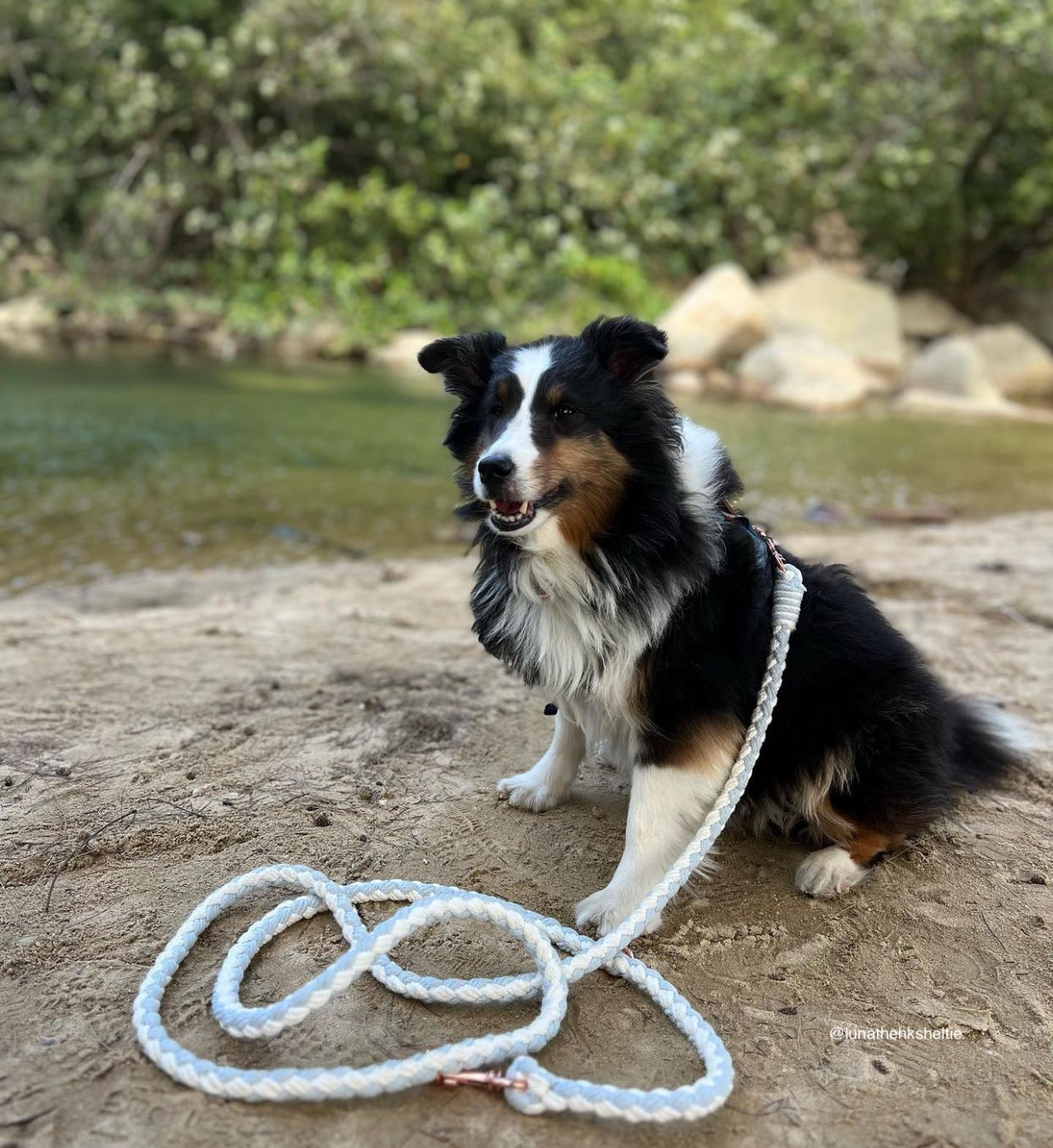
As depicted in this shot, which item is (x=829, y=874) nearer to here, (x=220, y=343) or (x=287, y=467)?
(x=287, y=467)

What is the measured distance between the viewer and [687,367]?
18.5m

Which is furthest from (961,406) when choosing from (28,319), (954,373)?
(28,319)

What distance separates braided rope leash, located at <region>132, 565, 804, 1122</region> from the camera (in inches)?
76.6

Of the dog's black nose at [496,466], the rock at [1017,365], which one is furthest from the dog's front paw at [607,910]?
the rock at [1017,365]

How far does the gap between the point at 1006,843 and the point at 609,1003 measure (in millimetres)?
1518

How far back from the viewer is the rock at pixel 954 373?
1747 cm

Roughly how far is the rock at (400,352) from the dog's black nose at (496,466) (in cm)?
1681

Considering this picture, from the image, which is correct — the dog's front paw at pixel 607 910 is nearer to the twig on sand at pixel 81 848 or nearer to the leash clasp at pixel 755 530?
the leash clasp at pixel 755 530

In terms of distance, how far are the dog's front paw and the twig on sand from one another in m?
1.43

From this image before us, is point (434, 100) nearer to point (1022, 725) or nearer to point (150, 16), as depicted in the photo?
point (150, 16)

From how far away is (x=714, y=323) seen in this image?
728 inches

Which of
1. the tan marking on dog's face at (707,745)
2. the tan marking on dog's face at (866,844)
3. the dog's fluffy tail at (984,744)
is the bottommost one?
the tan marking on dog's face at (866,844)

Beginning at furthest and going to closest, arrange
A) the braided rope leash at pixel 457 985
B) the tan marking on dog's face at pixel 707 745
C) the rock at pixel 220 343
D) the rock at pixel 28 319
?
the rock at pixel 28 319
the rock at pixel 220 343
the tan marking on dog's face at pixel 707 745
the braided rope leash at pixel 457 985

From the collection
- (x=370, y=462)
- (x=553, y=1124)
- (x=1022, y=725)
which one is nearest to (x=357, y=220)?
(x=370, y=462)
